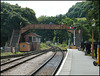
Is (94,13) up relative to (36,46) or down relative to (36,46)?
up

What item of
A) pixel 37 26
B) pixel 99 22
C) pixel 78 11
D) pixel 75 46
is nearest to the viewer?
pixel 99 22

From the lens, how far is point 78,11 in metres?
161

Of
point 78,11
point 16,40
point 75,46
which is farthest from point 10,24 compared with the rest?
point 78,11

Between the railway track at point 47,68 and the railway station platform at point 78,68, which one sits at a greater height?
the railway station platform at point 78,68

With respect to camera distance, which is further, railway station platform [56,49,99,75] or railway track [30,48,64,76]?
railway track [30,48,64,76]

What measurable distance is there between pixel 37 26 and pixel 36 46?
5.62 metres

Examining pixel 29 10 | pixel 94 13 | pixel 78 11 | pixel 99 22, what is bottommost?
pixel 99 22

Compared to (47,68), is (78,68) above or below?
above

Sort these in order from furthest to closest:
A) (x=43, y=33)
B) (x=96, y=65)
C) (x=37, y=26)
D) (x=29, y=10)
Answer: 1. (x=43, y=33)
2. (x=29, y=10)
3. (x=37, y=26)
4. (x=96, y=65)

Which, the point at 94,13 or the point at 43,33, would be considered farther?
the point at 43,33

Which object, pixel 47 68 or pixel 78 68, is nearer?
pixel 78 68

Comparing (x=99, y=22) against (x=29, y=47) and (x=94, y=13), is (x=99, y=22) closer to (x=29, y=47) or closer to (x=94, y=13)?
(x=94, y=13)

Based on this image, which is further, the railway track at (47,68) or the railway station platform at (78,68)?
the railway track at (47,68)

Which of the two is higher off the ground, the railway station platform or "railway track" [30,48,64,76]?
the railway station platform
